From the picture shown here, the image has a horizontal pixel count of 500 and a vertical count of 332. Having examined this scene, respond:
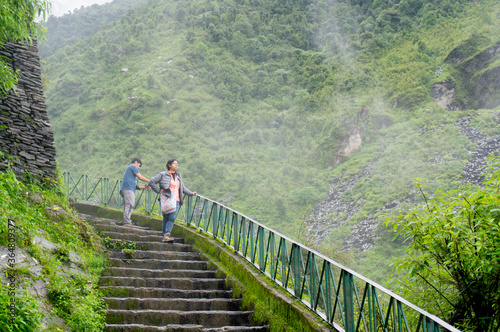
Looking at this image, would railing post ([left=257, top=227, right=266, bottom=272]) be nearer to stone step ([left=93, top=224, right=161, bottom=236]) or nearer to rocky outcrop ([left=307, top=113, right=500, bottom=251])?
stone step ([left=93, top=224, right=161, bottom=236])

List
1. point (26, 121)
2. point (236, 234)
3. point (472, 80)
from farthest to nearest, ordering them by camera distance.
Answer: point (472, 80) → point (26, 121) → point (236, 234)

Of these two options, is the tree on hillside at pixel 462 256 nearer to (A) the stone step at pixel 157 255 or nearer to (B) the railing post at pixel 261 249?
(B) the railing post at pixel 261 249

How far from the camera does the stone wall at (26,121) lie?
8.02 meters

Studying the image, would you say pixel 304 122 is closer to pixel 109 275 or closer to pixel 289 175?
pixel 289 175

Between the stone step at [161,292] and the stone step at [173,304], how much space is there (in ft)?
0.89

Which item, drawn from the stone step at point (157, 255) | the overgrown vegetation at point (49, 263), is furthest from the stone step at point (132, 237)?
the stone step at point (157, 255)

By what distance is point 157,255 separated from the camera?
7.70 metres

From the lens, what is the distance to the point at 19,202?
6.64m

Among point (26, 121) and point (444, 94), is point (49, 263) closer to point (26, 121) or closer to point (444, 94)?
point (26, 121)

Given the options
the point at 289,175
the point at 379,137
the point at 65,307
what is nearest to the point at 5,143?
the point at 65,307

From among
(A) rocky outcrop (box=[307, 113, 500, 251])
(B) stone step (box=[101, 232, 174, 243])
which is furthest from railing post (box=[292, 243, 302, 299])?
(A) rocky outcrop (box=[307, 113, 500, 251])

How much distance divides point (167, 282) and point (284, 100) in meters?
54.0

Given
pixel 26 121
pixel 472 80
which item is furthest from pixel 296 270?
pixel 472 80

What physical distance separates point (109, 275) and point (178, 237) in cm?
255
